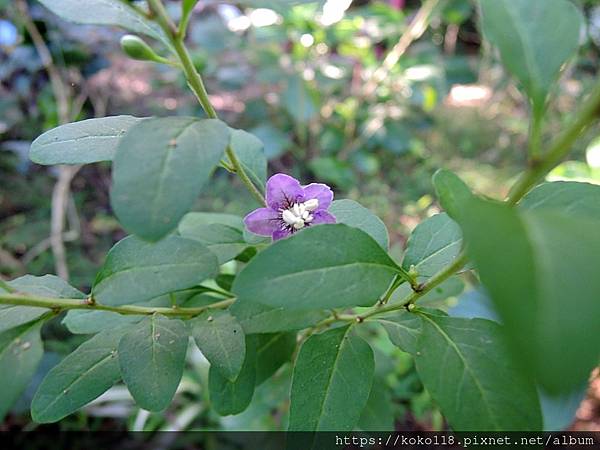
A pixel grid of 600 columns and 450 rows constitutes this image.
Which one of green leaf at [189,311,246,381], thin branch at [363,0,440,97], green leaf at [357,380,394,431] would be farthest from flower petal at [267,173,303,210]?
thin branch at [363,0,440,97]

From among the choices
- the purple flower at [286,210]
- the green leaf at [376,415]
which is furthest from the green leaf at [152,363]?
the green leaf at [376,415]

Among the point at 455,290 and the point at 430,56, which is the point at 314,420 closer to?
the point at 455,290

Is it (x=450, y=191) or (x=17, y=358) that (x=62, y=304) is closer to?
(x=17, y=358)

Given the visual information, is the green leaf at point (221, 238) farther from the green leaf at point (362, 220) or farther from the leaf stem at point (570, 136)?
the leaf stem at point (570, 136)

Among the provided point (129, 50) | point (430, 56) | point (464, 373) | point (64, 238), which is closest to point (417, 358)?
point (464, 373)

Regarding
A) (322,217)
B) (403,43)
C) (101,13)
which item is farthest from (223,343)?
(403,43)

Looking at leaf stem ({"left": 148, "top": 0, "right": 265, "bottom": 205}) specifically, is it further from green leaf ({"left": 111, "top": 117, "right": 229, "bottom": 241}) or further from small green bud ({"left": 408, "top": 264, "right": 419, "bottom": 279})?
small green bud ({"left": 408, "top": 264, "right": 419, "bottom": 279})

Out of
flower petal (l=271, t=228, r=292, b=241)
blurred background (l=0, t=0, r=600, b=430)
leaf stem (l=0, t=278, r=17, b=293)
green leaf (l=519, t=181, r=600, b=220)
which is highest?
green leaf (l=519, t=181, r=600, b=220)
